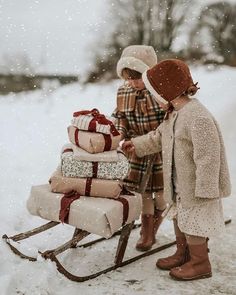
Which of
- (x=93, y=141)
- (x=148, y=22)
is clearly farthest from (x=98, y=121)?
(x=148, y=22)

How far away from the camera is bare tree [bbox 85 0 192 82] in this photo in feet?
65.1

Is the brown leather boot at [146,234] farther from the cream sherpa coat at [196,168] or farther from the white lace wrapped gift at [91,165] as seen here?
the white lace wrapped gift at [91,165]

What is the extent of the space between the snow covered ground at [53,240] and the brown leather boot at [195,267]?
2.3 inches

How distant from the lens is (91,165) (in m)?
3.94

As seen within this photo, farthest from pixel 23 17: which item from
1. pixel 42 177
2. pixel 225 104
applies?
pixel 42 177

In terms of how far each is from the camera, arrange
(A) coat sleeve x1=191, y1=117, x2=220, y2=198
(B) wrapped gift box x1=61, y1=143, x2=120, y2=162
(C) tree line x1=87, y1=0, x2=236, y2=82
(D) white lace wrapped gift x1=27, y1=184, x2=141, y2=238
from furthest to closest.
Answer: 1. (C) tree line x1=87, y1=0, x2=236, y2=82
2. (B) wrapped gift box x1=61, y1=143, x2=120, y2=162
3. (A) coat sleeve x1=191, y1=117, x2=220, y2=198
4. (D) white lace wrapped gift x1=27, y1=184, x2=141, y2=238

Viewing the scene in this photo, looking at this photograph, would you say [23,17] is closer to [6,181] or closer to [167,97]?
[6,181]

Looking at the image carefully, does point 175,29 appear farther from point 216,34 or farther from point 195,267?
point 195,267

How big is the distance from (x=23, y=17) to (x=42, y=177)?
30.7 feet

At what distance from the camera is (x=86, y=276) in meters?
3.93

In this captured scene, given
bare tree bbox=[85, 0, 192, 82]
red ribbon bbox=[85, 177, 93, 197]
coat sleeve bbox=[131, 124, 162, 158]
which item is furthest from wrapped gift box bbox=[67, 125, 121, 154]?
bare tree bbox=[85, 0, 192, 82]

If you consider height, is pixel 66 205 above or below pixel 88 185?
below

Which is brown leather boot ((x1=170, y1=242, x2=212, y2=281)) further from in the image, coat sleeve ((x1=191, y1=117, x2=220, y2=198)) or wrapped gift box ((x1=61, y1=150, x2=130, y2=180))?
wrapped gift box ((x1=61, y1=150, x2=130, y2=180))

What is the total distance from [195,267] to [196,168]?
802mm
